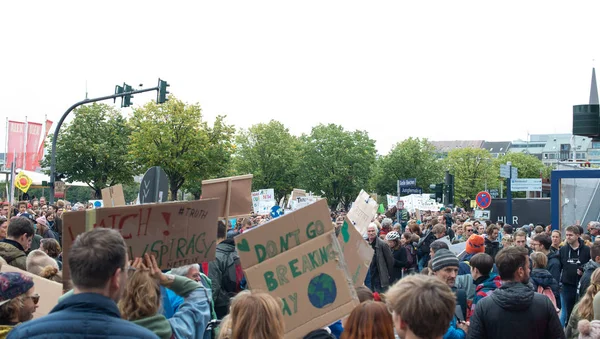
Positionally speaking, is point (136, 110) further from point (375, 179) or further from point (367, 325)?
point (367, 325)

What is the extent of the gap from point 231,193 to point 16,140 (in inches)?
1723

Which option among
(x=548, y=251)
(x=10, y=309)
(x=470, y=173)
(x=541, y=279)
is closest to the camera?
(x=10, y=309)

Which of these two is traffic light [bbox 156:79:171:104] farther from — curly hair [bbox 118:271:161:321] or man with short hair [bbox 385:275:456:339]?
man with short hair [bbox 385:275:456:339]

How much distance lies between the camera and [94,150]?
54.7 meters

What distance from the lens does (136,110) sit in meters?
53.2

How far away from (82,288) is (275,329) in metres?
1.17

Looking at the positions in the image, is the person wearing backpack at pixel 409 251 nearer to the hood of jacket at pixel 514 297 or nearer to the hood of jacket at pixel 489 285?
the hood of jacket at pixel 489 285

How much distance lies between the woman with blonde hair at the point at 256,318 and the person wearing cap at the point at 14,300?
144 centimetres

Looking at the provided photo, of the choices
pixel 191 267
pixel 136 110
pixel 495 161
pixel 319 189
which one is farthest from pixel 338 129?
pixel 191 267

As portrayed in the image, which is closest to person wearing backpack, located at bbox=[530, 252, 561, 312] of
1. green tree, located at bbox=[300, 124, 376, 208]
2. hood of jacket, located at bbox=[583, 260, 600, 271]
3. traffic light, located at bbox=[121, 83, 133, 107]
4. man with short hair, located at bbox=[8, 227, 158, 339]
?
hood of jacket, located at bbox=[583, 260, 600, 271]

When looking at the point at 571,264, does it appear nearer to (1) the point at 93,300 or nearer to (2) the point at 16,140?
(1) the point at 93,300

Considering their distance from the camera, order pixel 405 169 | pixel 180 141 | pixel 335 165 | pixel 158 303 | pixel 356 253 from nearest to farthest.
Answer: pixel 158 303 → pixel 356 253 → pixel 180 141 → pixel 335 165 → pixel 405 169

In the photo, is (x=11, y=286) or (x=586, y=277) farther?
(x=586, y=277)

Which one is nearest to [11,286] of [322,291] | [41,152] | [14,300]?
[14,300]
